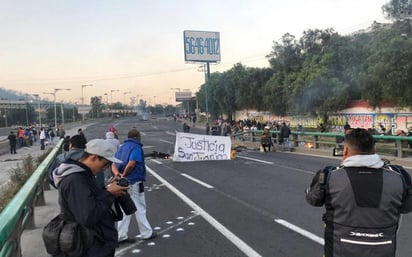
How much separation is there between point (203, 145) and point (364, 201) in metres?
17.4

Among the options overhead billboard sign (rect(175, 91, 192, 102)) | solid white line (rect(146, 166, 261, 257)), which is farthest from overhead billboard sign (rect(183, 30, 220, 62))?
overhead billboard sign (rect(175, 91, 192, 102))

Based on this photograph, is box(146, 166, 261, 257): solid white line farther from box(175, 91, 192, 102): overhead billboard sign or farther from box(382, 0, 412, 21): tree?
box(175, 91, 192, 102): overhead billboard sign

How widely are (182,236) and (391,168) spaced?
4470mm

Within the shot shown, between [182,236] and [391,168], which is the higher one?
[391,168]

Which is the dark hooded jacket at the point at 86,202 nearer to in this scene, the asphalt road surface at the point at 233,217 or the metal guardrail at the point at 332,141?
the asphalt road surface at the point at 233,217

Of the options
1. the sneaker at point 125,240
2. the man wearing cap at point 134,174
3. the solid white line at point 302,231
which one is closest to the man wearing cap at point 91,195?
the man wearing cap at point 134,174

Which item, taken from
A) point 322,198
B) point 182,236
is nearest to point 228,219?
point 182,236

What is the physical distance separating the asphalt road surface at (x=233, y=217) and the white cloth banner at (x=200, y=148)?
17.3ft

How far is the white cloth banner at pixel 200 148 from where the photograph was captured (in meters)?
20.0

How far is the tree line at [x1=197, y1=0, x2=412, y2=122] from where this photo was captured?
2994cm

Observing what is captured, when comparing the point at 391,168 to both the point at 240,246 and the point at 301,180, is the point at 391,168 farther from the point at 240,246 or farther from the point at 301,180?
the point at 301,180

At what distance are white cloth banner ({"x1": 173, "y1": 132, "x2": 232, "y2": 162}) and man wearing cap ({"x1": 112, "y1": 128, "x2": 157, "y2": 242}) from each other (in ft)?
42.7

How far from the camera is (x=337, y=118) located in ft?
137

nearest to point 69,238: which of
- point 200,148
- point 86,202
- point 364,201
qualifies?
point 86,202
